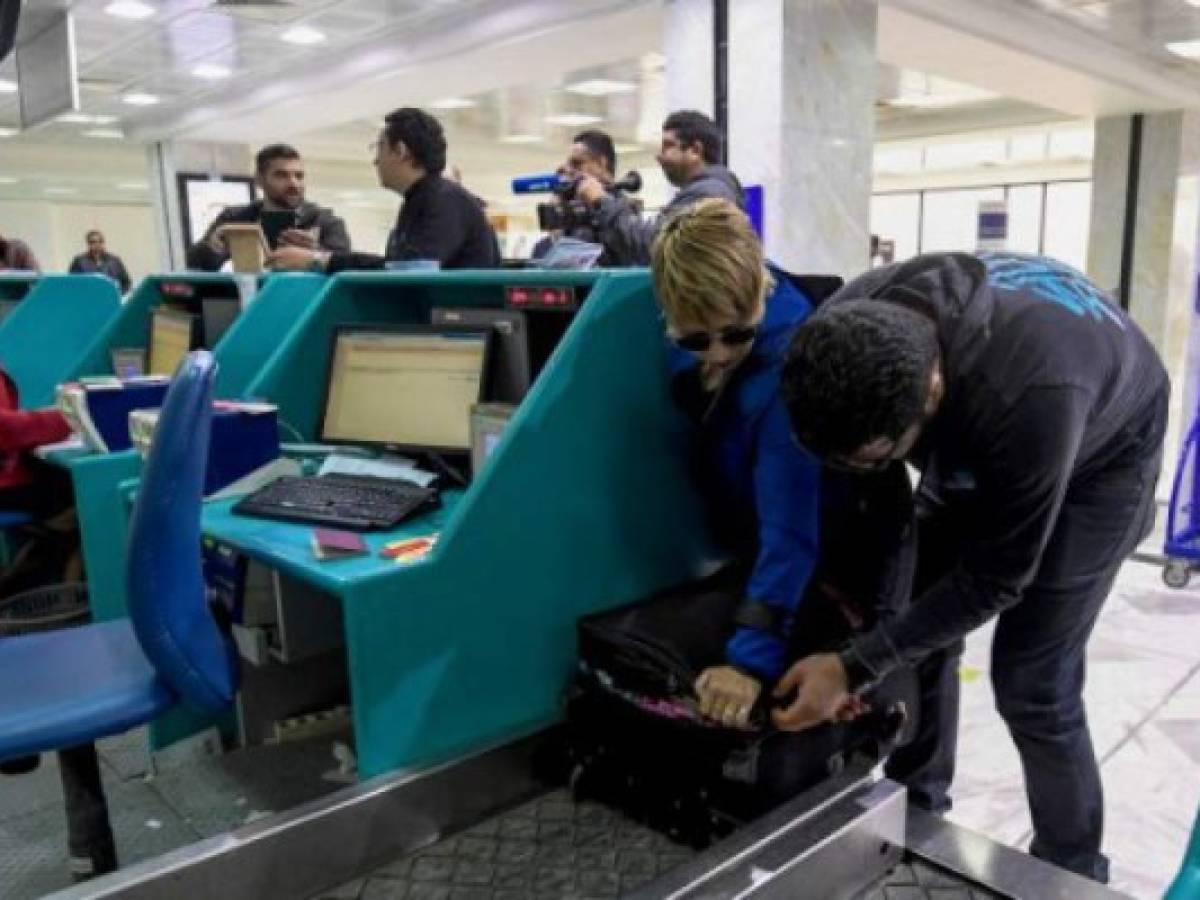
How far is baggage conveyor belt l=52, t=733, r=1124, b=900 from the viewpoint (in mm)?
1115

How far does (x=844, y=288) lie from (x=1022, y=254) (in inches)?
11.0

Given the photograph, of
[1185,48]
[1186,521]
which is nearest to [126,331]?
[1186,521]

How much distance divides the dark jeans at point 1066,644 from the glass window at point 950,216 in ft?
44.2

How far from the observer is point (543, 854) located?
135cm

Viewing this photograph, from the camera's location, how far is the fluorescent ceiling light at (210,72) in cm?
741

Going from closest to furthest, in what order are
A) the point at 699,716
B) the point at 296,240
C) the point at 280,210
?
the point at 699,716, the point at 296,240, the point at 280,210

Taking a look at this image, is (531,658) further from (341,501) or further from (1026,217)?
(1026,217)

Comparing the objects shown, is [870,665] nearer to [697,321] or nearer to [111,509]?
[697,321]

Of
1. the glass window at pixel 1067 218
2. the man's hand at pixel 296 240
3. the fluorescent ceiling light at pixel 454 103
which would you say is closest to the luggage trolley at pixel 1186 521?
the man's hand at pixel 296 240

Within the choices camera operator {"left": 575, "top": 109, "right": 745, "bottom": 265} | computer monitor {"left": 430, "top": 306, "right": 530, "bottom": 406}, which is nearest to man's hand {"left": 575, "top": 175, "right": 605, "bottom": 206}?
camera operator {"left": 575, "top": 109, "right": 745, "bottom": 265}

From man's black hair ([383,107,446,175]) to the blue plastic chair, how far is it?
1493mm

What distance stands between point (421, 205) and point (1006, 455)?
1.96m

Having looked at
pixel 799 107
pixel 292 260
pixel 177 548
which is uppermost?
pixel 799 107

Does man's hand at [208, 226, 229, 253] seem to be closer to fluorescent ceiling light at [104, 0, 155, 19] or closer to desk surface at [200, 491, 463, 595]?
desk surface at [200, 491, 463, 595]
